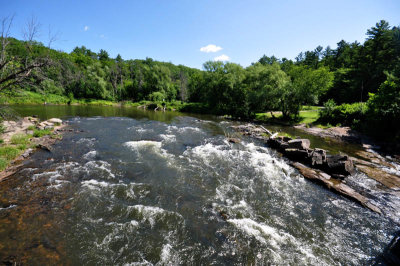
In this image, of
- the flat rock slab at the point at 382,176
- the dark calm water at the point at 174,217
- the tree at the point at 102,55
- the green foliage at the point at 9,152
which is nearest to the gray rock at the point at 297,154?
the dark calm water at the point at 174,217

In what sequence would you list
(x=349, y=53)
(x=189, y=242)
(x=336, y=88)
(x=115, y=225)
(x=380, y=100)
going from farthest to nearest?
(x=349, y=53) → (x=336, y=88) → (x=380, y=100) → (x=115, y=225) → (x=189, y=242)

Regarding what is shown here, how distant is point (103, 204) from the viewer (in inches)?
314

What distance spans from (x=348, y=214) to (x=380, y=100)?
23139 millimetres

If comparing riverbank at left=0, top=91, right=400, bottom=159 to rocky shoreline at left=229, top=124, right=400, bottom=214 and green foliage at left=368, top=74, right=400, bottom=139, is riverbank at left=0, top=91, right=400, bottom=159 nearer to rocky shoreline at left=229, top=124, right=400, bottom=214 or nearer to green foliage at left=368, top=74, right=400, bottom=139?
green foliage at left=368, top=74, right=400, bottom=139

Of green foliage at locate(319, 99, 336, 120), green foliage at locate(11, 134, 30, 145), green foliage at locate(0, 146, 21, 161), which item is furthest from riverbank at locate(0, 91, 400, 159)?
green foliage at locate(0, 146, 21, 161)

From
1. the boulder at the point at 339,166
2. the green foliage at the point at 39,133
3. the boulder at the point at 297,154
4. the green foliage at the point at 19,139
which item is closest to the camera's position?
the boulder at the point at 339,166

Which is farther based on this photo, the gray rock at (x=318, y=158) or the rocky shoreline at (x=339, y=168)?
the gray rock at (x=318, y=158)

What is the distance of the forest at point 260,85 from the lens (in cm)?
848

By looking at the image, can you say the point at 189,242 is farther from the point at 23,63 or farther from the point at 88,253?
the point at 23,63

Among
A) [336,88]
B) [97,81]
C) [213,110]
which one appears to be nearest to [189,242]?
[213,110]

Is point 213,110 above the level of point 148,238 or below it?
above

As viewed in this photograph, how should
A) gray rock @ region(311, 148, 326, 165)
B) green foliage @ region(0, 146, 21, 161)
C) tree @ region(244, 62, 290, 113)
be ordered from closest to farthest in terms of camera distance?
green foliage @ region(0, 146, 21, 161) → gray rock @ region(311, 148, 326, 165) → tree @ region(244, 62, 290, 113)

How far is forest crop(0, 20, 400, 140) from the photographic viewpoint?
848 centimetres

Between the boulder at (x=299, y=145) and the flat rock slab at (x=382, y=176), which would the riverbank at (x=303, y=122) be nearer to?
the flat rock slab at (x=382, y=176)
